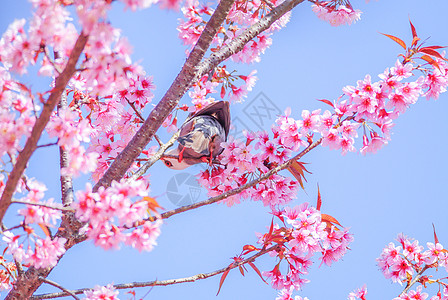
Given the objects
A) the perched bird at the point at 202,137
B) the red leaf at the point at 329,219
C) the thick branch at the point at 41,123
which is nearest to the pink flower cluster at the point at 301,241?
the red leaf at the point at 329,219

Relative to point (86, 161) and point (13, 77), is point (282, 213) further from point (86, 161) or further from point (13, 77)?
point (13, 77)

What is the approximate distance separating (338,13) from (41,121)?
156 cm

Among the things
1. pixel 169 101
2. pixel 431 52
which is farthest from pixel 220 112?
pixel 431 52

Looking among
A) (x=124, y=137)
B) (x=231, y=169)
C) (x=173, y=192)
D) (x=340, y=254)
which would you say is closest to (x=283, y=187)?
(x=231, y=169)

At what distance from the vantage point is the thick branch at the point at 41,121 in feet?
3.72

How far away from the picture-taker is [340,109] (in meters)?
1.88

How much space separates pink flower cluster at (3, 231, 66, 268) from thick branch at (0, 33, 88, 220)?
0.15 metres

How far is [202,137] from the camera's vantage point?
79.7 inches

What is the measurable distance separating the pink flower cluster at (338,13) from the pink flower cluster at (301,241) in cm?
91

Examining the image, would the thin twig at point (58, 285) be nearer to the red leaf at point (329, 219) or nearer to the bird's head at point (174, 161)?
the bird's head at point (174, 161)

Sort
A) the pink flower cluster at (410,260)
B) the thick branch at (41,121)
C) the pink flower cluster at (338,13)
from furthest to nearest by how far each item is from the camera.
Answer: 1. the pink flower cluster at (410,260)
2. the pink flower cluster at (338,13)
3. the thick branch at (41,121)

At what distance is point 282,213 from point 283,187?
125 mm

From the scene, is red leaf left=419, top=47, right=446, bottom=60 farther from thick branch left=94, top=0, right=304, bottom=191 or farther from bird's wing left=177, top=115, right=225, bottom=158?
bird's wing left=177, top=115, right=225, bottom=158

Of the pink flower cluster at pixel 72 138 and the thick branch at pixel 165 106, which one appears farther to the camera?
the thick branch at pixel 165 106
